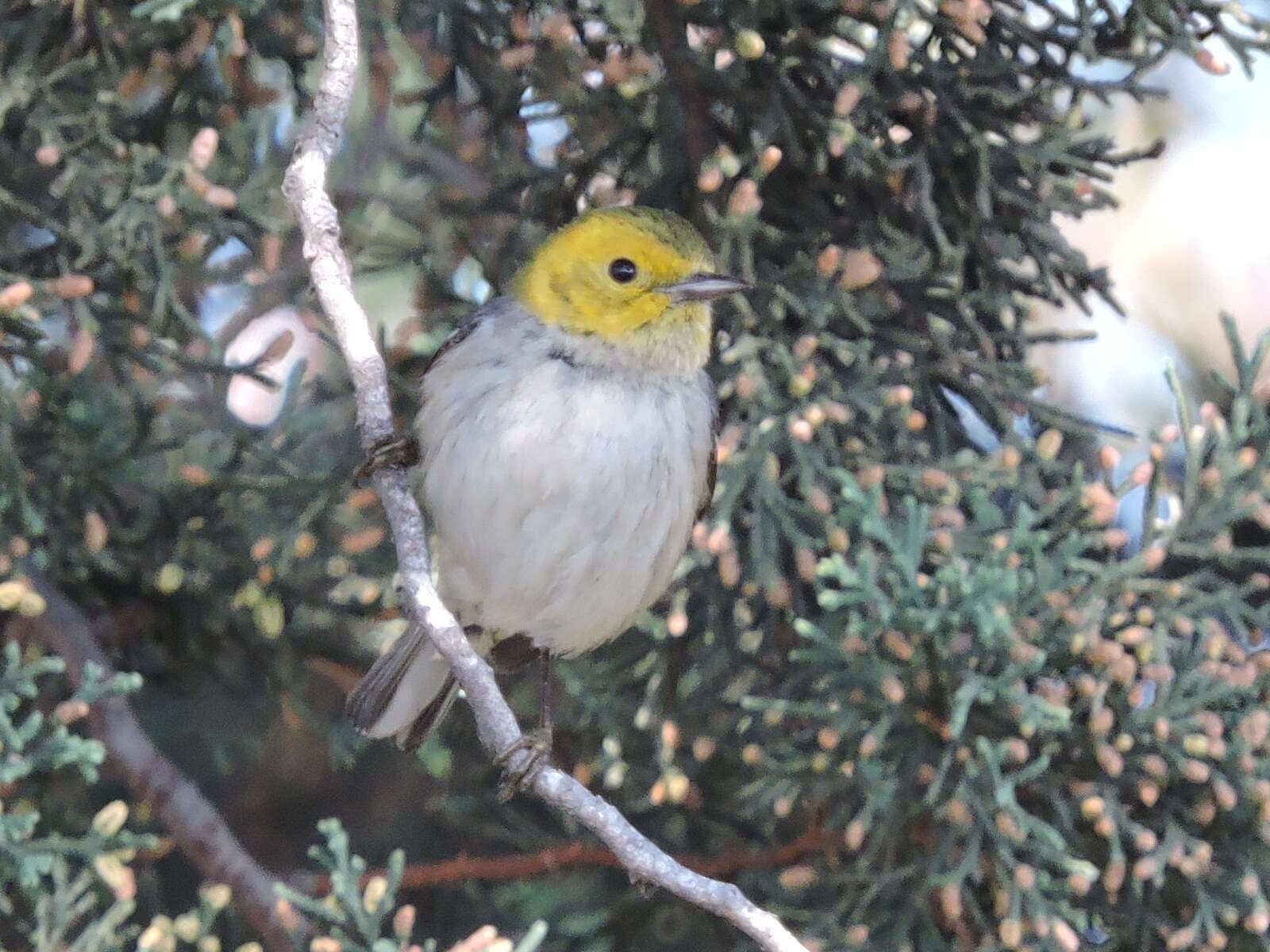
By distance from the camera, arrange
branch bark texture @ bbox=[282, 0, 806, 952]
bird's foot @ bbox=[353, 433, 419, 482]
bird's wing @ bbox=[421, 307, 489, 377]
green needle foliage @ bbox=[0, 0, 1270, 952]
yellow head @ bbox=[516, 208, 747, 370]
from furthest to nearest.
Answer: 1. bird's wing @ bbox=[421, 307, 489, 377]
2. yellow head @ bbox=[516, 208, 747, 370]
3. bird's foot @ bbox=[353, 433, 419, 482]
4. green needle foliage @ bbox=[0, 0, 1270, 952]
5. branch bark texture @ bbox=[282, 0, 806, 952]

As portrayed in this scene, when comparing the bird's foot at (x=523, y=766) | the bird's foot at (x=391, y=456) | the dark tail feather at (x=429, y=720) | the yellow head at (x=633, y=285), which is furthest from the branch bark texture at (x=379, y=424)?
the dark tail feather at (x=429, y=720)

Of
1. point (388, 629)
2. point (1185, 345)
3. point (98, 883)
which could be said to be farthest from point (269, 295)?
point (1185, 345)

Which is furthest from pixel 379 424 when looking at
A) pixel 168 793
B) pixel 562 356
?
pixel 168 793

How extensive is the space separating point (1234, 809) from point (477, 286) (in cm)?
171

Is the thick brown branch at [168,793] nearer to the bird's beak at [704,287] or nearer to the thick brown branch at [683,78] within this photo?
the bird's beak at [704,287]

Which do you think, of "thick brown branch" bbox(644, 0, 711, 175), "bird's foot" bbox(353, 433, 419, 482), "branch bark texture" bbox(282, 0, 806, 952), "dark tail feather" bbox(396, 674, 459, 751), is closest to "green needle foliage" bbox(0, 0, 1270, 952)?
"thick brown branch" bbox(644, 0, 711, 175)

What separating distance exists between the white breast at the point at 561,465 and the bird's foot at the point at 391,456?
0.17ft

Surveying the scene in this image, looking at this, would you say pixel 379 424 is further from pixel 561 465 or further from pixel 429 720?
pixel 429 720

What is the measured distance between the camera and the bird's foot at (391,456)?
2.40m

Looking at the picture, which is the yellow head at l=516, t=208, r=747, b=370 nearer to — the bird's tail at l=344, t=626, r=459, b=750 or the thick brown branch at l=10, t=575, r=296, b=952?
the bird's tail at l=344, t=626, r=459, b=750

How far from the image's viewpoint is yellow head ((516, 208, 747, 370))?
8.27ft

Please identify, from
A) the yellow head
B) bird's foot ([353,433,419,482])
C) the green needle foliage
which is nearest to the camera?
the green needle foliage

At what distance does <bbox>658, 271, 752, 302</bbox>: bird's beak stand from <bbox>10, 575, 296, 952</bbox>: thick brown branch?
123cm

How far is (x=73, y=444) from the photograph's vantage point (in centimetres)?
246
